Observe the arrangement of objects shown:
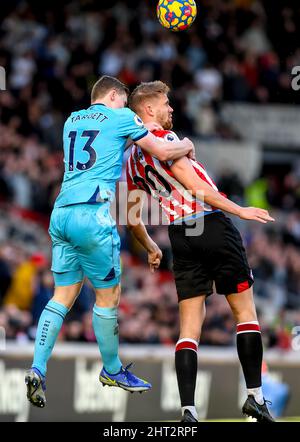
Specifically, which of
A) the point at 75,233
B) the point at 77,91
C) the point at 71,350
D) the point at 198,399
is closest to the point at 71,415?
the point at 71,350

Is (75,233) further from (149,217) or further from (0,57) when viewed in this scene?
(0,57)

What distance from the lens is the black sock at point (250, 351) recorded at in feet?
26.6

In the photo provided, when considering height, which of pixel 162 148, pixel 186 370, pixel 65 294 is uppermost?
pixel 162 148

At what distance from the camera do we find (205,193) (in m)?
7.93

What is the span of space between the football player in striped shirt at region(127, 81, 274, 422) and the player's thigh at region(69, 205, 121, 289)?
506 millimetres

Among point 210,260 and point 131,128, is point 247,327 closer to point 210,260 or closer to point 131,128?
point 210,260

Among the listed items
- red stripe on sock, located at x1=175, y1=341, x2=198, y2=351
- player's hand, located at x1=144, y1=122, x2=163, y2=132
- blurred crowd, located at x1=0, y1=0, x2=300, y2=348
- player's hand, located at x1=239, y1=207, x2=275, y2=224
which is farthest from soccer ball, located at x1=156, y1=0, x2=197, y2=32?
blurred crowd, located at x1=0, y1=0, x2=300, y2=348

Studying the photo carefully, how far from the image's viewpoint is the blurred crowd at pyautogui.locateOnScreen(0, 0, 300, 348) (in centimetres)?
1516

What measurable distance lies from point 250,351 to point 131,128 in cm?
197

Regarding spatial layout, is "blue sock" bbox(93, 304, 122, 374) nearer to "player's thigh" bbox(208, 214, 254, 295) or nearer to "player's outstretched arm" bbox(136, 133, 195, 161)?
"player's thigh" bbox(208, 214, 254, 295)

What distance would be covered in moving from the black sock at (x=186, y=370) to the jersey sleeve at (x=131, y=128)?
64.7 inches

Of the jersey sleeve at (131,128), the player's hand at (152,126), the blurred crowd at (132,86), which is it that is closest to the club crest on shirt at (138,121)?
the jersey sleeve at (131,128)

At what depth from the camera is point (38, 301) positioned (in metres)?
13.7

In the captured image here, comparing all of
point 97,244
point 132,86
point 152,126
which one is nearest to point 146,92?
point 152,126
